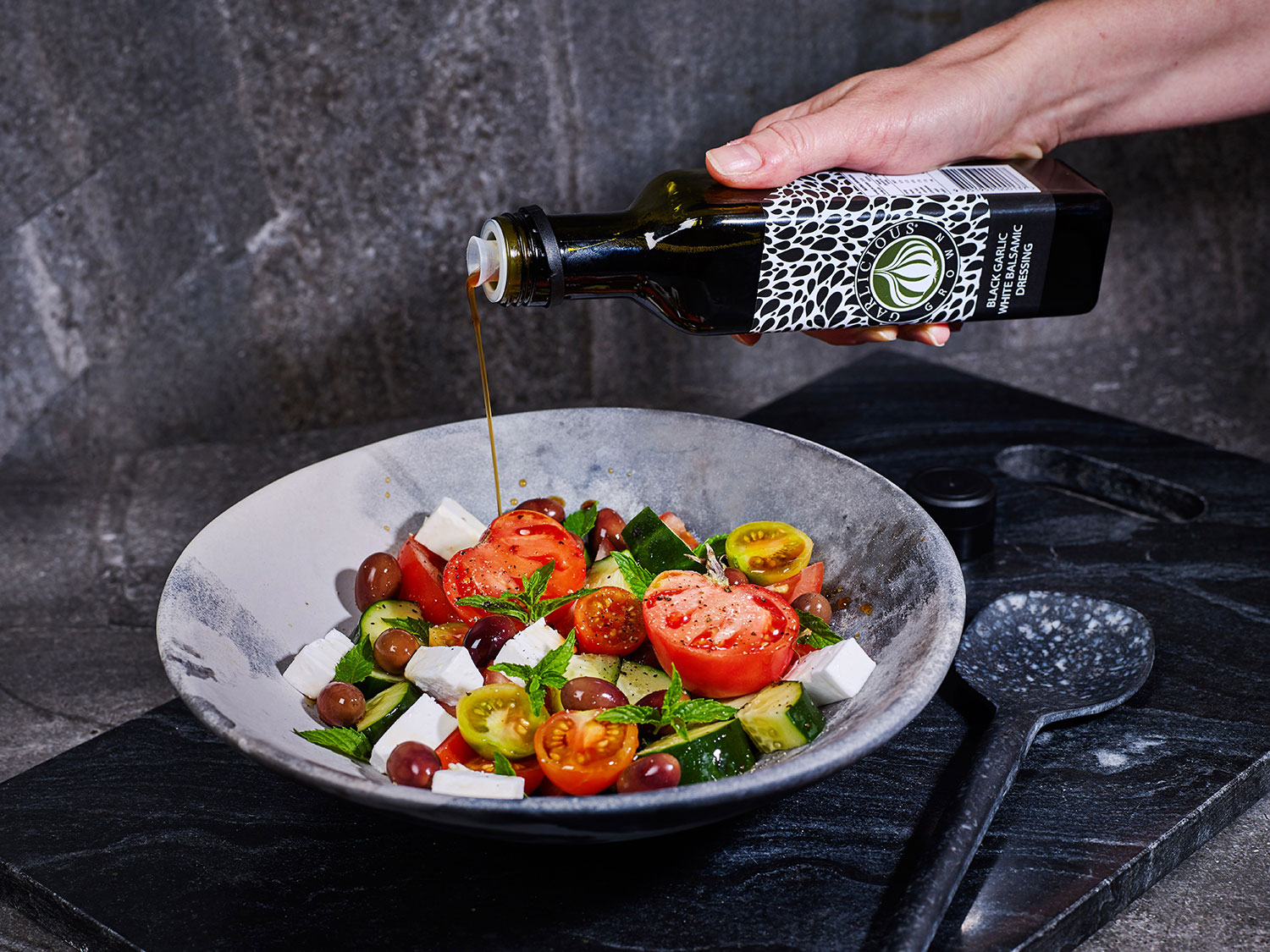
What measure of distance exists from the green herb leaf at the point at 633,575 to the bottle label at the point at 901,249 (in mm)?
273

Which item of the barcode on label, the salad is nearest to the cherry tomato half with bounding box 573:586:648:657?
the salad

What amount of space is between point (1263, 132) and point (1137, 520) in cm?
170

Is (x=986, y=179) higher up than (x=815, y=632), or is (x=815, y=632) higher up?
(x=986, y=179)

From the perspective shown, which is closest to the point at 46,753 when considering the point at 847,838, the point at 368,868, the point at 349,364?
the point at 368,868

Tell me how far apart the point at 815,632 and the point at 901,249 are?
40 centimetres

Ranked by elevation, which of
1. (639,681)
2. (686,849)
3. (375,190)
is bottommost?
(686,849)

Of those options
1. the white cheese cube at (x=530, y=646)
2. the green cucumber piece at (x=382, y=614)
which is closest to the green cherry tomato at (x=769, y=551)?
the white cheese cube at (x=530, y=646)

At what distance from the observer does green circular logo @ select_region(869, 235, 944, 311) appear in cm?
115

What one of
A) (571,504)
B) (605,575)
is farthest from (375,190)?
(605,575)

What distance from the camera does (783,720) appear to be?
903 millimetres

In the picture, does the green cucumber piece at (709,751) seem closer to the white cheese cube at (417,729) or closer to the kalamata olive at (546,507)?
the white cheese cube at (417,729)

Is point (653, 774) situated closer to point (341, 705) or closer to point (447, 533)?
point (341, 705)

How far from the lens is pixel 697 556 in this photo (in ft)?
3.75

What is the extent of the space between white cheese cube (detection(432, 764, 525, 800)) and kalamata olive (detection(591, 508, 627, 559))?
40 cm
